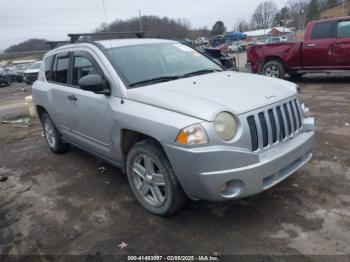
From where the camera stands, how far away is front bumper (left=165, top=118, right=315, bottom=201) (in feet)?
8.63

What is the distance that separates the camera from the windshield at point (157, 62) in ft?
11.7

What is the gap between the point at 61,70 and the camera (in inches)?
185

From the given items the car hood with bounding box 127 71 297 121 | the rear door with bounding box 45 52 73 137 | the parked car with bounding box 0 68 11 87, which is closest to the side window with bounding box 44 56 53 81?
the rear door with bounding box 45 52 73 137

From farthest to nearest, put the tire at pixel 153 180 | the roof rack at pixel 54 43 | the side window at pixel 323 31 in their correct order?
1. the side window at pixel 323 31
2. the roof rack at pixel 54 43
3. the tire at pixel 153 180

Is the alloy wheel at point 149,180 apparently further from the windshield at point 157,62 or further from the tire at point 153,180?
the windshield at point 157,62

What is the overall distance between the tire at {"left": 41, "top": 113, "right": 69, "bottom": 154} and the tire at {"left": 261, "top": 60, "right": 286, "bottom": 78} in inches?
295

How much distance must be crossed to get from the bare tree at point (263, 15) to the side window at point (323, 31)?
9057 centimetres

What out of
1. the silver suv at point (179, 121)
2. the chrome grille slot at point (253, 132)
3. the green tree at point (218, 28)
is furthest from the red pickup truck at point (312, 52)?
the green tree at point (218, 28)

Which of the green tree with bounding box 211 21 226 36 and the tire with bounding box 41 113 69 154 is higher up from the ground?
the green tree with bounding box 211 21 226 36

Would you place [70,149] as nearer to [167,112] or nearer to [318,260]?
[167,112]

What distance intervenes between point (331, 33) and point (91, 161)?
26.6 feet

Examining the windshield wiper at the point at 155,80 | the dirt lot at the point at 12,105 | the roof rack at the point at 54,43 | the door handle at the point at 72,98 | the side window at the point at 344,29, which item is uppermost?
the roof rack at the point at 54,43

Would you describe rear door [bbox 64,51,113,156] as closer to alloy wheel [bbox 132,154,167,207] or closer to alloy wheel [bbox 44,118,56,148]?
alloy wheel [bbox 132,154,167,207]

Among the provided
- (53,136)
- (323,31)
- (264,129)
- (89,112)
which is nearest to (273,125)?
(264,129)
